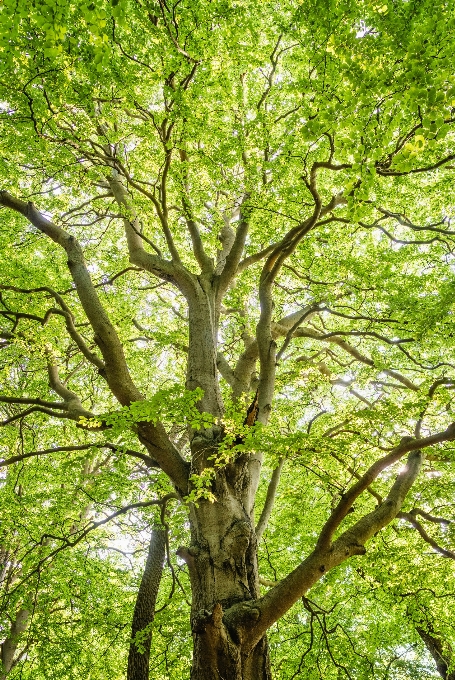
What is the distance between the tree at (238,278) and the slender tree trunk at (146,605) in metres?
0.06

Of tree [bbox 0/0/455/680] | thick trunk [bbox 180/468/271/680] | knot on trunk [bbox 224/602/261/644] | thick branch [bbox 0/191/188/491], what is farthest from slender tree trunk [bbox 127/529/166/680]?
knot on trunk [bbox 224/602/261/644]

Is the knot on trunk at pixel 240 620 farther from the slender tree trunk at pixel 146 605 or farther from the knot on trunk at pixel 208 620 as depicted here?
the slender tree trunk at pixel 146 605

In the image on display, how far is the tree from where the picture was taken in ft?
12.9

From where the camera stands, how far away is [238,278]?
9.24 m

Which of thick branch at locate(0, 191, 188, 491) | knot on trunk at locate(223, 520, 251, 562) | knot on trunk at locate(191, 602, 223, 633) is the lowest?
knot on trunk at locate(191, 602, 223, 633)

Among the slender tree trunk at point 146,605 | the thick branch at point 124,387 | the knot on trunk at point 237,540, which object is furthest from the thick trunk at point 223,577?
the slender tree trunk at point 146,605

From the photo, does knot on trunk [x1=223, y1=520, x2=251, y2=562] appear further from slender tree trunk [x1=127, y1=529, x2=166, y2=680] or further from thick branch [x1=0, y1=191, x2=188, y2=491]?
slender tree trunk [x1=127, y1=529, x2=166, y2=680]

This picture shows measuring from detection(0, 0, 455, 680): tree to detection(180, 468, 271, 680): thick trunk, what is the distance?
0.07 ft

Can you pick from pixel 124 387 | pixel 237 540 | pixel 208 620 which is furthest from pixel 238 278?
pixel 208 620

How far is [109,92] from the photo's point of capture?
21.2 feet

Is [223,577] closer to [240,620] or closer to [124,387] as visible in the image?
[240,620]

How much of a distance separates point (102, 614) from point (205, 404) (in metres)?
5.44

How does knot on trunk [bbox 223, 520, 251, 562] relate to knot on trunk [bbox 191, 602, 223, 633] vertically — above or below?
above

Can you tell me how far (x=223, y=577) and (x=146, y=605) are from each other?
15.2 ft
